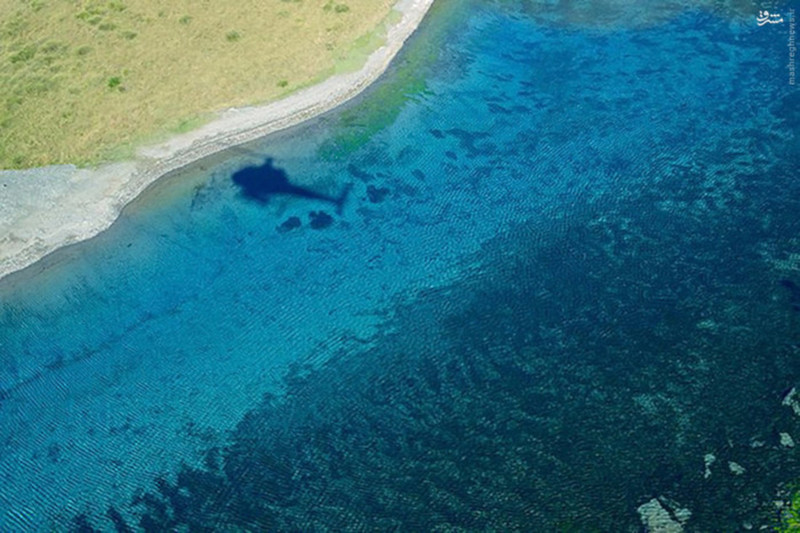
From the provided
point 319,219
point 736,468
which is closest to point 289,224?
point 319,219

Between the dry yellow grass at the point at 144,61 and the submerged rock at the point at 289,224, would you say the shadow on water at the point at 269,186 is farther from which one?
the dry yellow grass at the point at 144,61

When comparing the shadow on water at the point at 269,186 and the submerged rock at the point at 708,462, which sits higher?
the shadow on water at the point at 269,186

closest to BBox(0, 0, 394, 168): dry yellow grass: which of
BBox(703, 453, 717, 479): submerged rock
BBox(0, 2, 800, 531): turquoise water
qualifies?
BBox(0, 2, 800, 531): turquoise water

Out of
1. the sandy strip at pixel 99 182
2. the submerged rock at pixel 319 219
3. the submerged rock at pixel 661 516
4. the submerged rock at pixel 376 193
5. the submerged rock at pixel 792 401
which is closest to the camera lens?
the submerged rock at pixel 661 516

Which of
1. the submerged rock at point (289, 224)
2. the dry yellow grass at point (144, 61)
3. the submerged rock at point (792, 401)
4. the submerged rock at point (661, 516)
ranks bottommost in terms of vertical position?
the submerged rock at point (661, 516)

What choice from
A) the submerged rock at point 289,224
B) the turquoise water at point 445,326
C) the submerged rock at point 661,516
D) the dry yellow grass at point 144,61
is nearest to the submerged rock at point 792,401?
the turquoise water at point 445,326

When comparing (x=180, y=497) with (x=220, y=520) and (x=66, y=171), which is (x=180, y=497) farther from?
(x=66, y=171)

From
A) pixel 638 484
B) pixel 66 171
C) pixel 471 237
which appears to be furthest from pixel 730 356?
pixel 66 171
